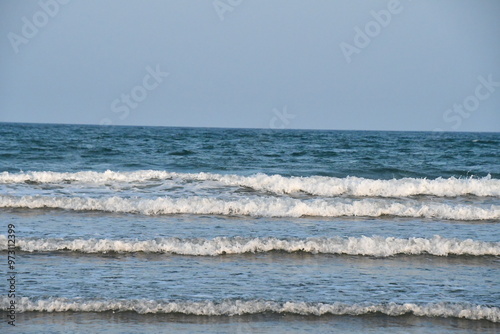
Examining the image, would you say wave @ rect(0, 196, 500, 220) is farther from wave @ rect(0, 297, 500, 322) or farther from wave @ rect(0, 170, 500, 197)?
wave @ rect(0, 297, 500, 322)

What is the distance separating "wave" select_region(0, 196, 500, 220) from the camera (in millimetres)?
12320

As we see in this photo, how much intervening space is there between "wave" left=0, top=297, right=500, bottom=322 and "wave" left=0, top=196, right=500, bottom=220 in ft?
17.6

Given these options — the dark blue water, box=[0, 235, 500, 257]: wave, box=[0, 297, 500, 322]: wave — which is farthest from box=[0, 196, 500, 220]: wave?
the dark blue water

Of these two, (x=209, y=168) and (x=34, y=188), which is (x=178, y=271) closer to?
(x=34, y=188)

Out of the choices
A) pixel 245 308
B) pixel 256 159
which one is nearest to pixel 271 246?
pixel 245 308

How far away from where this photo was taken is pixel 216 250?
9.20m

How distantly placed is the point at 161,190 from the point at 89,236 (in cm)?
555

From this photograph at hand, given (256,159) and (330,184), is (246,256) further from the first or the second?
(256,159)

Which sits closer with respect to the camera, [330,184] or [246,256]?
[246,256]

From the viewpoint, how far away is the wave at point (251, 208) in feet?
40.4

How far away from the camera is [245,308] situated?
679cm

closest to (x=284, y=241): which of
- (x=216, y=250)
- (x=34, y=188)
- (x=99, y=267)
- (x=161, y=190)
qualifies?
(x=216, y=250)

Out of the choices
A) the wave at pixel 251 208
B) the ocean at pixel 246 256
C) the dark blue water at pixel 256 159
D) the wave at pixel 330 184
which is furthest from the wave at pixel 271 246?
the dark blue water at pixel 256 159

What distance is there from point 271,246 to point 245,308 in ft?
8.86
